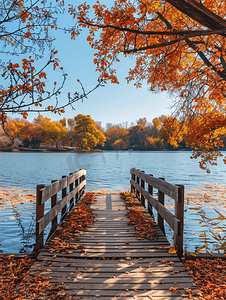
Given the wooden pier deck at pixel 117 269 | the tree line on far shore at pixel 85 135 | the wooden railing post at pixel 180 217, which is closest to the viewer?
the wooden pier deck at pixel 117 269

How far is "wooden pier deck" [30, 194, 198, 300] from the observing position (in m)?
2.66

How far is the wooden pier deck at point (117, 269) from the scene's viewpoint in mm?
2656

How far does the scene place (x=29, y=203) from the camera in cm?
1022

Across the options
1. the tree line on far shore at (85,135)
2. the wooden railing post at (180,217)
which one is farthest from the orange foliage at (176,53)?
the tree line on far shore at (85,135)

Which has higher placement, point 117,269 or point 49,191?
point 49,191

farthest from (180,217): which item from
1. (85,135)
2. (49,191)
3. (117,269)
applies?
(85,135)

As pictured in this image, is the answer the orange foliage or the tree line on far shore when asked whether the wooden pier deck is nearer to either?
the orange foliage

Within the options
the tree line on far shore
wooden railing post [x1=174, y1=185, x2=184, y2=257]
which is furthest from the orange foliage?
the tree line on far shore

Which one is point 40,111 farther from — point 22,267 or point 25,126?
point 25,126

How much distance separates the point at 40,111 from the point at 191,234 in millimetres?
5628

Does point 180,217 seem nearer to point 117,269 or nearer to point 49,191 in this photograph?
point 117,269

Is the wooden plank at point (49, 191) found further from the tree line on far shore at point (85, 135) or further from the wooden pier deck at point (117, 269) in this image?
the tree line on far shore at point (85, 135)

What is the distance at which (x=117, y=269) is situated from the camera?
318 centimetres

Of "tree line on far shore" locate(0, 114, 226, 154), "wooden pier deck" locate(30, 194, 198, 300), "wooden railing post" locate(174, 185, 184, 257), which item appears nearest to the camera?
"wooden pier deck" locate(30, 194, 198, 300)
